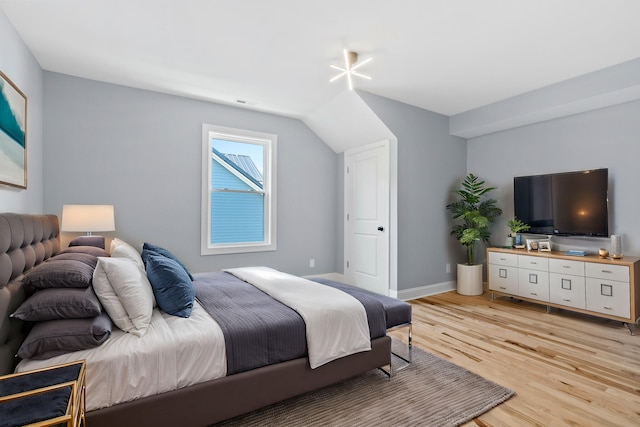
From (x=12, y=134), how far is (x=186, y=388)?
228 cm

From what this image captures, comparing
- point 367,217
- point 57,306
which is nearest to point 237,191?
point 367,217

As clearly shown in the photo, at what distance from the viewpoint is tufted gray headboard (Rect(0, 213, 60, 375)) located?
1439 mm

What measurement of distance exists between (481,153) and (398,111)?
1656 mm

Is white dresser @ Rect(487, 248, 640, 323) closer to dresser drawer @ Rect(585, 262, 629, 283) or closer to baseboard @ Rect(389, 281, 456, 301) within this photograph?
dresser drawer @ Rect(585, 262, 629, 283)

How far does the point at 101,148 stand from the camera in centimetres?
347

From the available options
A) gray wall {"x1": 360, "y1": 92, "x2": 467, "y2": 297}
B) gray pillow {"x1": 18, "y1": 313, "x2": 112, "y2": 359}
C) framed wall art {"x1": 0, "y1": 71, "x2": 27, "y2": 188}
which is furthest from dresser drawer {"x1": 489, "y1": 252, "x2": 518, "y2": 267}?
framed wall art {"x1": 0, "y1": 71, "x2": 27, "y2": 188}

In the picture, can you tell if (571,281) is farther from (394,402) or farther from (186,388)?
(186,388)

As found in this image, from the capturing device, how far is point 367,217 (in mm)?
4633

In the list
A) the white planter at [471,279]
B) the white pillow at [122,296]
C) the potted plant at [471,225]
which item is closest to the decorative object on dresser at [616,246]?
the potted plant at [471,225]

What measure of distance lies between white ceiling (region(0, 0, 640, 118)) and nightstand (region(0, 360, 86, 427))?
2340 millimetres

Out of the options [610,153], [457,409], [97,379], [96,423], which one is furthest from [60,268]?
[610,153]

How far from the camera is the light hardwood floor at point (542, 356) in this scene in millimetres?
1841

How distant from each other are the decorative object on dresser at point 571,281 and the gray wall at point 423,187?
713mm

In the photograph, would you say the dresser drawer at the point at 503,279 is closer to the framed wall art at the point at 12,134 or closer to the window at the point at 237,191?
the window at the point at 237,191
